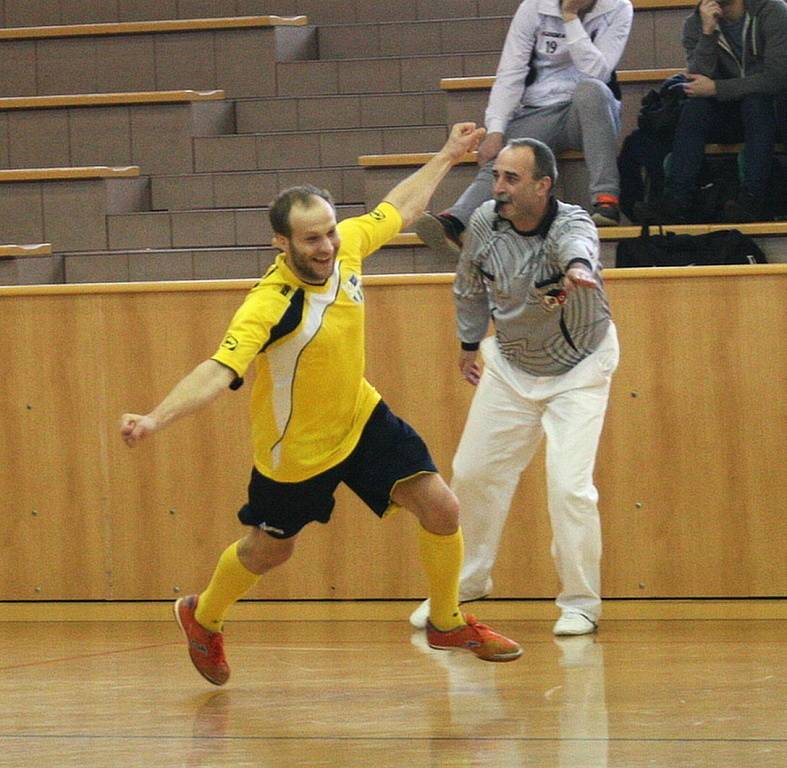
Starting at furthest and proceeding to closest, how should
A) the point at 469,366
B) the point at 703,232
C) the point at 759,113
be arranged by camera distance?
1. the point at 759,113
2. the point at 703,232
3. the point at 469,366

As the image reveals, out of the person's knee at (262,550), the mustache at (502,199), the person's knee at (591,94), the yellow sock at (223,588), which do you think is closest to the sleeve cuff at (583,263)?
the mustache at (502,199)

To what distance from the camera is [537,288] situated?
520cm

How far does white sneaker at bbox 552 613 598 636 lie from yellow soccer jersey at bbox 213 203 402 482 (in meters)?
1.31

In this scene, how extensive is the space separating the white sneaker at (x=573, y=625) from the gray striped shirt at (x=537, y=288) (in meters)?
0.82

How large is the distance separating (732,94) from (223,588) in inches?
135

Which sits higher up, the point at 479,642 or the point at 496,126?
the point at 496,126

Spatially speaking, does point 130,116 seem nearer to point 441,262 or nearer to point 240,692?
point 441,262

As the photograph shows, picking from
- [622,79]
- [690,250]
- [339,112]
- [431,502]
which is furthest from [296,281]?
[339,112]

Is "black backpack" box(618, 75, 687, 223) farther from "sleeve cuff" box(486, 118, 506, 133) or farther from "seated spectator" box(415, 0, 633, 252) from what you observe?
"sleeve cuff" box(486, 118, 506, 133)

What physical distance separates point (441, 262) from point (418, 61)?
6.43 feet

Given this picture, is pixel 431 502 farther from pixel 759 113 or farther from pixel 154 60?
pixel 154 60

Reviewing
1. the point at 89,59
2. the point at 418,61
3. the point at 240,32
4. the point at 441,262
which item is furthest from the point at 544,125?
the point at 89,59

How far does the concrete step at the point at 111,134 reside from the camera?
8.24m

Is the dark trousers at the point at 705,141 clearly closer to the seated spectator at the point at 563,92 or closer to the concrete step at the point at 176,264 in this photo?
the seated spectator at the point at 563,92
